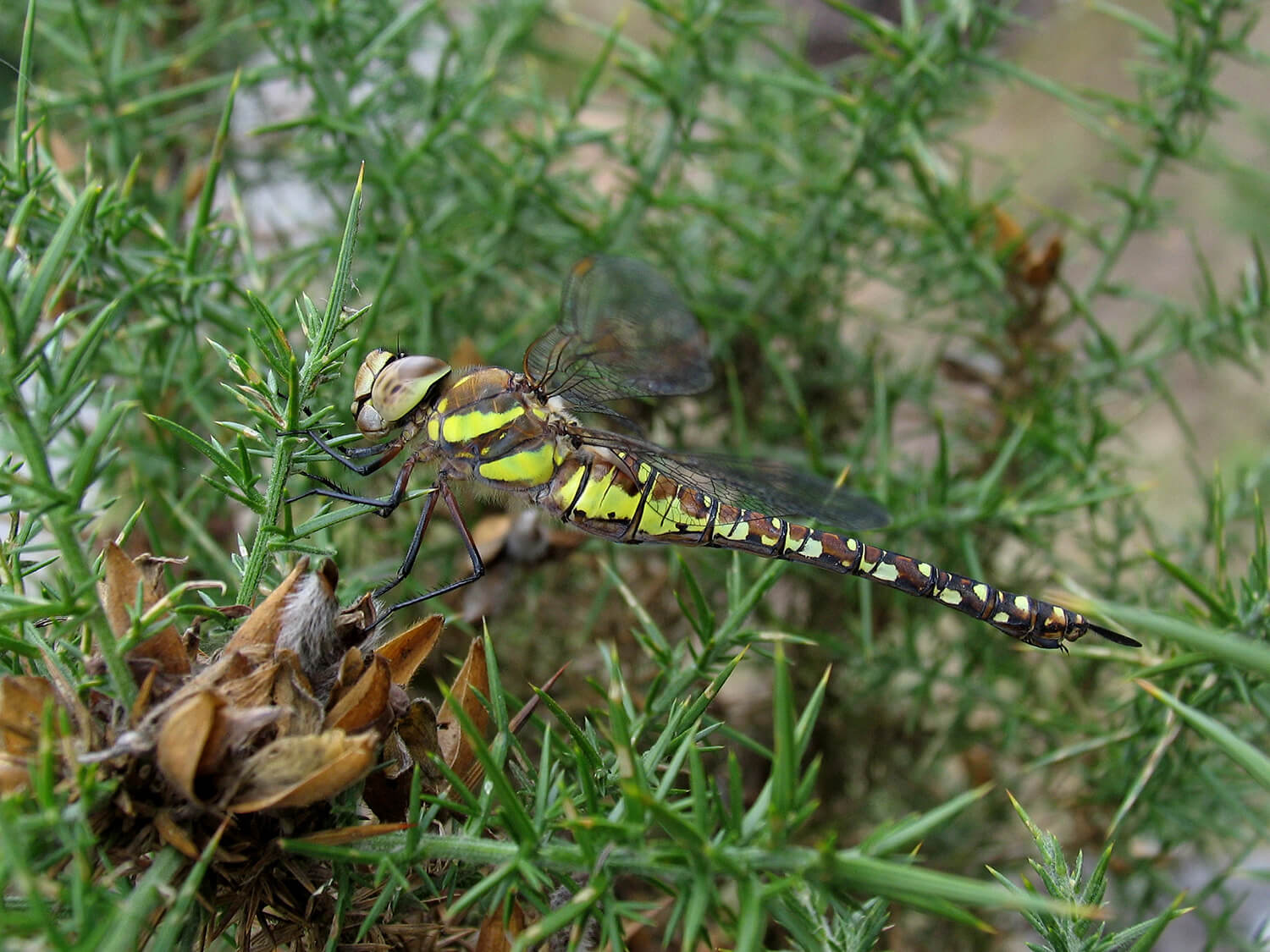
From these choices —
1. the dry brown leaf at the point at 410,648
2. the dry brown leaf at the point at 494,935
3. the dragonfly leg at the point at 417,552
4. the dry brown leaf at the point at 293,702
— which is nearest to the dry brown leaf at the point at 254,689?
the dry brown leaf at the point at 293,702

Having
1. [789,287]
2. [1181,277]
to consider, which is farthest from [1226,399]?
[789,287]

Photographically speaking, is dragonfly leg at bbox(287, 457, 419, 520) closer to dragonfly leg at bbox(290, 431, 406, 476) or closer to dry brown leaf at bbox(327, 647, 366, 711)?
dragonfly leg at bbox(290, 431, 406, 476)

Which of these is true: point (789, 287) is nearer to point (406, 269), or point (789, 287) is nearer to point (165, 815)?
point (406, 269)

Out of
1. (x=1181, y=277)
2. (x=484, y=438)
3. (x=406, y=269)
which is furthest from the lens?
(x=1181, y=277)

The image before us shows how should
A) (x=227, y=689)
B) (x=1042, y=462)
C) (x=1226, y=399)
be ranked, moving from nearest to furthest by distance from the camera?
1. (x=227, y=689)
2. (x=1042, y=462)
3. (x=1226, y=399)

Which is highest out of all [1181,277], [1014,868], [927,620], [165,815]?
[1181,277]

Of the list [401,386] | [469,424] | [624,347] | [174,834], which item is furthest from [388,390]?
[174,834]
